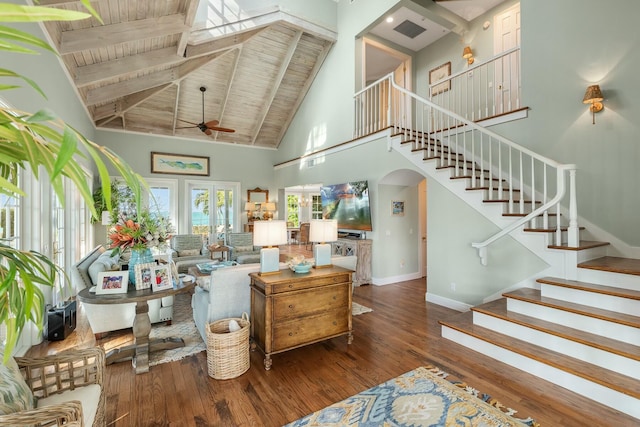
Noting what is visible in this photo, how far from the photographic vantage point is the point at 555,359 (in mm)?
2791

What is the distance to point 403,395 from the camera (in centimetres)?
260

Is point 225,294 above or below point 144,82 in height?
below

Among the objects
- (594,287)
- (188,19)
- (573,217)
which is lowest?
(594,287)

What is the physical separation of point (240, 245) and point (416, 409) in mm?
5916

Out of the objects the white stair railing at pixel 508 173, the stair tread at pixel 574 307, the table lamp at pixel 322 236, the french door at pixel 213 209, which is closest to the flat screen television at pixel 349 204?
the white stair railing at pixel 508 173

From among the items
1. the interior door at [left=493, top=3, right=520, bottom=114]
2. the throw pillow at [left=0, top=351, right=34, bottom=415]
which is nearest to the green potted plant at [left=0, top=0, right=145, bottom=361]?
the throw pillow at [left=0, top=351, right=34, bottom=415]

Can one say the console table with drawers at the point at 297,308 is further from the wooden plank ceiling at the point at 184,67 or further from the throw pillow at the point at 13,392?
the wooden plank ceiling at the point at 184,67

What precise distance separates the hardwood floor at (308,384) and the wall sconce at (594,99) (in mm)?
3352

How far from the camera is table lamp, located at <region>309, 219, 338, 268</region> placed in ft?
11.8

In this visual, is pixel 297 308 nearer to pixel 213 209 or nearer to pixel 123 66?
pixel 123 66

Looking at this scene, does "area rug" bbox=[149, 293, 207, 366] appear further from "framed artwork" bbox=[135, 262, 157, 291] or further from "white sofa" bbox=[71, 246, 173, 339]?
"framed artwork" bbox=[135, 262, 157, 291]

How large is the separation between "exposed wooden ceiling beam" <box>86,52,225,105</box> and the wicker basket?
5.70 m

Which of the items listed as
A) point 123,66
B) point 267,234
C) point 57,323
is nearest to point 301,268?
point 267,234

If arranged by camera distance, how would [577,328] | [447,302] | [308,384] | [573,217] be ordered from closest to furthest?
1. [308,384]
2. [577,328]
3. [573,217]
4. [447,302]
